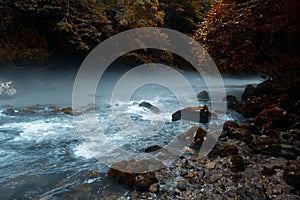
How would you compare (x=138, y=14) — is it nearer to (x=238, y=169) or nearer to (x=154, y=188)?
(x=238, y=169)

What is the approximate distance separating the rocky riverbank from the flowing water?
2.00 ft

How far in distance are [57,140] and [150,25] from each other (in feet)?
28.9

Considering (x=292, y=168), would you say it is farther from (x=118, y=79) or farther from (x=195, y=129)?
(x=118, y=79)

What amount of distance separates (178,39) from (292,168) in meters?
13.4

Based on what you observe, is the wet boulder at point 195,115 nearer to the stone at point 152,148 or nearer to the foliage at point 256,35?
the foliage at point 256,35

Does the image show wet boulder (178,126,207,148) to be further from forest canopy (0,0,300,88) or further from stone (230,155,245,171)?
forest canopy (0,0,300,88)

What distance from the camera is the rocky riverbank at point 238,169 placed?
326 cm

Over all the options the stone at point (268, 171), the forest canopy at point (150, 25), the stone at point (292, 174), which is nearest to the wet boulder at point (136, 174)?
the stone at point (268, 171)

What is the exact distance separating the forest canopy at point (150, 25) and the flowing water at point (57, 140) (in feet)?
5.85

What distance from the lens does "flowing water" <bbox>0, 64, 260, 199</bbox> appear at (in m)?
3.48

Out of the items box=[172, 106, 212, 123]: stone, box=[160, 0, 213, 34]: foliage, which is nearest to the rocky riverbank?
box=[172, 106, 212, 123]: stone

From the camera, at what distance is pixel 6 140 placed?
17.3 ft

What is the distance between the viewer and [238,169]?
152 inches

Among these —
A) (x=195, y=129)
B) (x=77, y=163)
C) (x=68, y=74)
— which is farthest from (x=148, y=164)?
(x=68, y=74)
